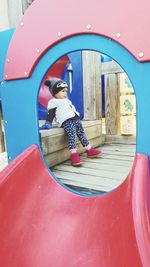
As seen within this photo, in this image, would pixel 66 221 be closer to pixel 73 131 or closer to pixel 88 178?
pixel 88 178

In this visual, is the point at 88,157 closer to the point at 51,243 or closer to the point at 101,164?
the point at 101,164

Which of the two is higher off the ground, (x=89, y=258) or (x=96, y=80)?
(x=96, y=80)

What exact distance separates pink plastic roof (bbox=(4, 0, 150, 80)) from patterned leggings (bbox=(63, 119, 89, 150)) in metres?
0.48

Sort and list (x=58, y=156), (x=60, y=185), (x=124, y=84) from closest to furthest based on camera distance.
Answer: (x=60, y=185) < (x=58, y=156) < (x=124, y=84)

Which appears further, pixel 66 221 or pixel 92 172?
pixel 92 172

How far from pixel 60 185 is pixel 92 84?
944 millimetres

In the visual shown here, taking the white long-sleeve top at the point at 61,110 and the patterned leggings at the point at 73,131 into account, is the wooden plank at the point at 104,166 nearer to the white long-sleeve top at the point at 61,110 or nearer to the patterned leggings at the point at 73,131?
the patterned leggings at the point at 73,131

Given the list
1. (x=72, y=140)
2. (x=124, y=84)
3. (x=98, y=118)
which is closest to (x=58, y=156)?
(x=72, y=140)

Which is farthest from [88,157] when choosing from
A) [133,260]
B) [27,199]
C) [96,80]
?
[133,260]

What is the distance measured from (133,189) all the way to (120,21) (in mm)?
427

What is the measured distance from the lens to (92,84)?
1.61 meters

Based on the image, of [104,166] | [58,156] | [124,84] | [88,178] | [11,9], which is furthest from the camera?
[11,9]

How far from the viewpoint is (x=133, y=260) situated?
1.56ft

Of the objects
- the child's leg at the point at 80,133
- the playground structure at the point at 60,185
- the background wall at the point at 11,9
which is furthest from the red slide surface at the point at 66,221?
the background wall at the point at 11,9
